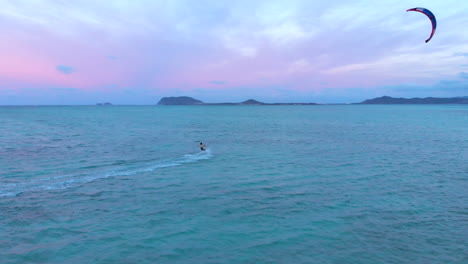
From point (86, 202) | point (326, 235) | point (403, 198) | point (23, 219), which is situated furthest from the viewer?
point (403, 198)

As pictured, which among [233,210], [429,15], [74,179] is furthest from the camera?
[429,15]

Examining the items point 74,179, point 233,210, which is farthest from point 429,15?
point 74,179

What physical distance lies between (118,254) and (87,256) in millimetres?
→ 1109

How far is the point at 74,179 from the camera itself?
22828 millimetres

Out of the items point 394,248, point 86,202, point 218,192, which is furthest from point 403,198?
point 86,202

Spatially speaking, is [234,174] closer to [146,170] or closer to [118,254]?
[146,170]

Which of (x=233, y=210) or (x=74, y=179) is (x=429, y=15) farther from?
(x=74, y=179)

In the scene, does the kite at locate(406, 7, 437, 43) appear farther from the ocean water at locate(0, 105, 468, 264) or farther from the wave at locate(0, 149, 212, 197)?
the wave at locate(0, 149, 212, 197)

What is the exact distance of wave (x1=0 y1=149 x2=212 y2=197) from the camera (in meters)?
20.4

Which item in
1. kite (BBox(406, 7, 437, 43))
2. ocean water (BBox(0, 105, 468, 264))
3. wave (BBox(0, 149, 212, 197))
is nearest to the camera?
ocean water (BBox(0, 105, 468, 264))

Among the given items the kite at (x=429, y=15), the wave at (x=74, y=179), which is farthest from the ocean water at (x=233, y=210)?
the kite at (x=429, y=15)

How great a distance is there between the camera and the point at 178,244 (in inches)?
516

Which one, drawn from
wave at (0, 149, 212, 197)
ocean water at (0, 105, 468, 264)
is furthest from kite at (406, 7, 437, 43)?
wave at (0, 149, 212, 197)

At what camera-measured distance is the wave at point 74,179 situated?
20.4 meters
